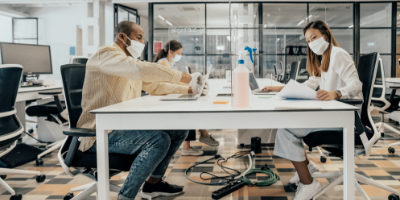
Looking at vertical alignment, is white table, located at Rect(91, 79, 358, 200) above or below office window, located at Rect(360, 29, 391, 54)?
below

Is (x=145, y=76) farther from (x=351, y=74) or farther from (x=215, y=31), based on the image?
(x=215, y=31)

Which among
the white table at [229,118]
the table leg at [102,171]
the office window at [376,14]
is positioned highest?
the office window at [376,14]

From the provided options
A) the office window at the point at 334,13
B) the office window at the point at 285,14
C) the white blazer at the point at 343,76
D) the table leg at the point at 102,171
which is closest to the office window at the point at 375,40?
the office window at the point at 334,13

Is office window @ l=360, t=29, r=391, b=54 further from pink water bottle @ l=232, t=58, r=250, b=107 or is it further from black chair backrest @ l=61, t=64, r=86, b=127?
black chair backrest @ l=61, t=64, r=86, b=127

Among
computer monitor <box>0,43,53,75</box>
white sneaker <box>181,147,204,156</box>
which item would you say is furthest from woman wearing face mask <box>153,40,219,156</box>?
computer monitor <box>0,43,53,75</box>

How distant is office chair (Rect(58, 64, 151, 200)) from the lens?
126 cm

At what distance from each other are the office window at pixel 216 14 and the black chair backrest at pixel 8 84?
14.5ft

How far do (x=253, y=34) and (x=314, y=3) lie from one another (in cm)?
438

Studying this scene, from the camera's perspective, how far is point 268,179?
6.61 feet

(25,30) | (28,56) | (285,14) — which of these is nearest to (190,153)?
(28,56)

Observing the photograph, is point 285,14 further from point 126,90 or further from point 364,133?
point 126,90

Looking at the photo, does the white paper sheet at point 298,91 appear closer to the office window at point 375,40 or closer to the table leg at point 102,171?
the table leg at point 102,171

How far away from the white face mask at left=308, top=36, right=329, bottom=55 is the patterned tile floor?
3.01ft

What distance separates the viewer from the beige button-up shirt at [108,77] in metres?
1.36
